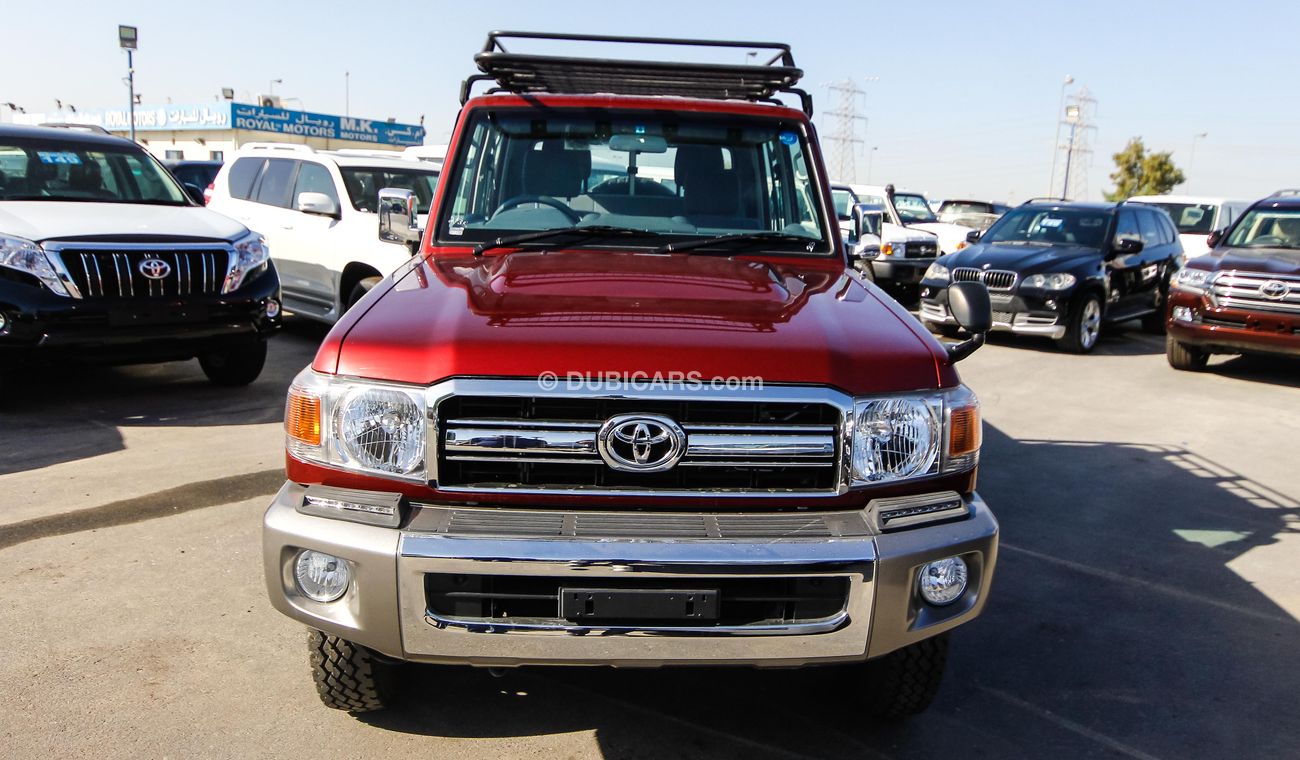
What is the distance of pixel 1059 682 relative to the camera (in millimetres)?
3514

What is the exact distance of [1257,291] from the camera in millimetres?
9430

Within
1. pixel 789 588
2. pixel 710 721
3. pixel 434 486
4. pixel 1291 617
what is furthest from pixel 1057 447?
pixel 434 486

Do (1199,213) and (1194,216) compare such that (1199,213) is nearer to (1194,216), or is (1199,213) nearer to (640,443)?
(1194,216)

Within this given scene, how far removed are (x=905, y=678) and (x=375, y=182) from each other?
8.01 metres

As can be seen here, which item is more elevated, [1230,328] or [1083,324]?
[1230,328]

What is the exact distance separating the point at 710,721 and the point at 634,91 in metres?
3.19

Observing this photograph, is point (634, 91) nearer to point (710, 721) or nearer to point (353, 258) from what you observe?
point (710, 721)

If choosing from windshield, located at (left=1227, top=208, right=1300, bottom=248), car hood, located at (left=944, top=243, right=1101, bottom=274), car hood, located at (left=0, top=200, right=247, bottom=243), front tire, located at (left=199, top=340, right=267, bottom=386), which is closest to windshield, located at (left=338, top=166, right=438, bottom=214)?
car hood, located at (left=0, top=200, right=247, bottom=243)

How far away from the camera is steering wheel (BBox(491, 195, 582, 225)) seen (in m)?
3.86

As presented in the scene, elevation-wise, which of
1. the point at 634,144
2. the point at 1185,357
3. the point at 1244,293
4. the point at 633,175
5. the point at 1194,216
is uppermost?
the point at 1194,216

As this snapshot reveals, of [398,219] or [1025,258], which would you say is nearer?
[398,219]

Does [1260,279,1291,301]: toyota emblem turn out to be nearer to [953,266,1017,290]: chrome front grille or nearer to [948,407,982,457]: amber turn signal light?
[953,266,1017,290]: chrome front grille

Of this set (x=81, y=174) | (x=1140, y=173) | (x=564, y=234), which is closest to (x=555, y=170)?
(x=564, y=234)

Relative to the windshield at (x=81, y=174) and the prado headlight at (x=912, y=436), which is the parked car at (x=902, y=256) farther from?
the prado headlight at (x=912, y=436)
